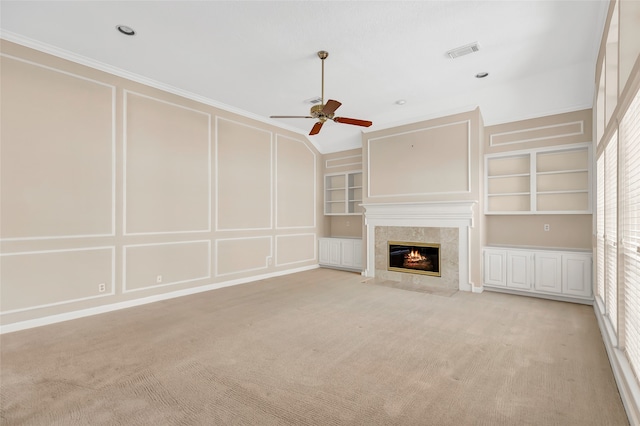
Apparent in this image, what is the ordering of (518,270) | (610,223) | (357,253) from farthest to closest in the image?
(357,253), (518,270), (610,223)

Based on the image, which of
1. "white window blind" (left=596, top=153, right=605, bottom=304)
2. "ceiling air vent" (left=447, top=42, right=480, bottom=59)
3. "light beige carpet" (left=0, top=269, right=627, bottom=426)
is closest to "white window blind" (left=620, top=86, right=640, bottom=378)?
"light beige carpet" (left=0, top=269, right=627, bottom=426)

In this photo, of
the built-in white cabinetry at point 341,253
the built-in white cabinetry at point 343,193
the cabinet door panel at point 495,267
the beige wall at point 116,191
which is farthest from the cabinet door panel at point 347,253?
the cabinet door panel at point 495,267

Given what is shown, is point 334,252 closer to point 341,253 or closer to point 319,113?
point 341,253

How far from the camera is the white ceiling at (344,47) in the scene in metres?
3.04

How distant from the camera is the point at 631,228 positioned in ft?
6.58

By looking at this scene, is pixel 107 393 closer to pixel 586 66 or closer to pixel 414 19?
pixel 414 19

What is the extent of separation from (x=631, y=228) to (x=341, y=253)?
5231mm

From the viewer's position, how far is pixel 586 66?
4156mm

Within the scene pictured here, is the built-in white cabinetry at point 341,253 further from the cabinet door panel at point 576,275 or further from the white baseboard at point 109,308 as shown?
the cabinet door panel at point 576,275

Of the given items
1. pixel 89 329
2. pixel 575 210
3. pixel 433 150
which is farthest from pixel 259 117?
pixel 575 210

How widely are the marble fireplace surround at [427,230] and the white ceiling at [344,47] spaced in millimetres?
1645

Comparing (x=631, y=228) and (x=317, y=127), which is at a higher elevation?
(x=317, y=127)


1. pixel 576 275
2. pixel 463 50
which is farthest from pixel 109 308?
pixel 576 275

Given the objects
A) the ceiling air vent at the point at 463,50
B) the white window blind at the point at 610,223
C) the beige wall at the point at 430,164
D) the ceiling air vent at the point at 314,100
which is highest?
the ceiling air vent at the point at 463,50
